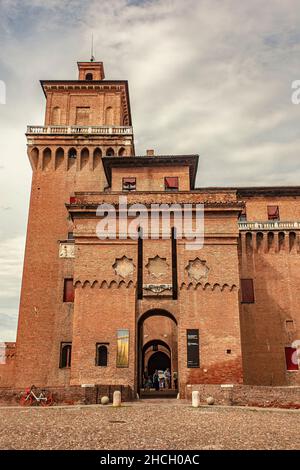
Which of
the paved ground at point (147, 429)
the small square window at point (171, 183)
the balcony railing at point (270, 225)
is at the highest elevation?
the small square window at point (171, 183)

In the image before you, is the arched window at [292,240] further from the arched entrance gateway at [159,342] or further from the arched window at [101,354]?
the arched window at [101,354]

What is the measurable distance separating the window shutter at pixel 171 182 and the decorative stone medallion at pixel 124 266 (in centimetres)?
730

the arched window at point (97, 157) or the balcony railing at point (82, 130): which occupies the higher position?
the balcony railing at point (82, 130)

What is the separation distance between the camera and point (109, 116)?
4062cm

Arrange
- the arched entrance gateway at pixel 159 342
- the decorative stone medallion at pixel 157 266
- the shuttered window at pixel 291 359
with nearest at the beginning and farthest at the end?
the decorative stone medallion at pixel 157 266 < the shuttered window at pixel 291 359 < the arched entrance gateway at pixel 159 342

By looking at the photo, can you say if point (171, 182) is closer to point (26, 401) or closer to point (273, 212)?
point (273, 212)

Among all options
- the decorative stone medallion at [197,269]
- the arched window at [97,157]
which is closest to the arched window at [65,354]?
the decorative stone medallion at [197,269]

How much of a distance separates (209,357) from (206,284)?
4.25 metres

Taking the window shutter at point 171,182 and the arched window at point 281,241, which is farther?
the arched window at point 281,241

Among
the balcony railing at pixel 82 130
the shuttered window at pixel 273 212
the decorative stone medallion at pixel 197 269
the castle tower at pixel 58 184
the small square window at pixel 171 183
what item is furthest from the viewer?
the shuttered window at pixel 273 212

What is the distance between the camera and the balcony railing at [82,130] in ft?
127

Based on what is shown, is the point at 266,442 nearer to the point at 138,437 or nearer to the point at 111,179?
the point at 138,437

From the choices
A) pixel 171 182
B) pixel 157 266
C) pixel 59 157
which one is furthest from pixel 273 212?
pixel 59 157
